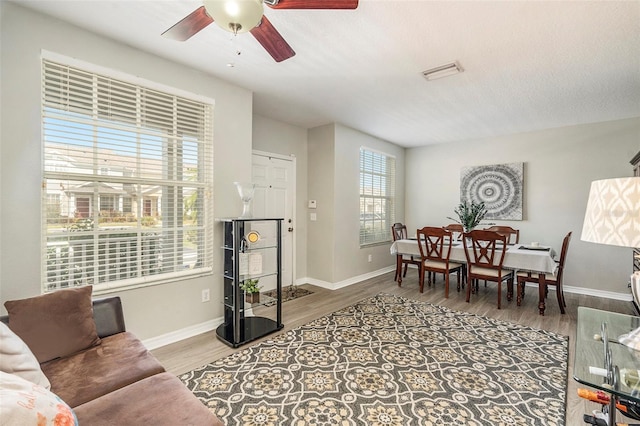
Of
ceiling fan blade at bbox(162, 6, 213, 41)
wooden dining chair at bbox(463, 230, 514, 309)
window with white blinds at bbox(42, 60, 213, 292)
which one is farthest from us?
wooden dining chair at bbox(463, 230, 514, 309)

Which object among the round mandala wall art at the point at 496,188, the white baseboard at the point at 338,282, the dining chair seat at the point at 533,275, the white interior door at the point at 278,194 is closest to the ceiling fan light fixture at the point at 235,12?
the white interior door at the point at 278,194

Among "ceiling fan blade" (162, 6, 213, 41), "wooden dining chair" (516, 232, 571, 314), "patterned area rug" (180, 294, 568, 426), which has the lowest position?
"patterned area rug" (180, 294, 568, 426)

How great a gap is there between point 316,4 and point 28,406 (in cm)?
186

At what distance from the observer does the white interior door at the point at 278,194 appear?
168 inches

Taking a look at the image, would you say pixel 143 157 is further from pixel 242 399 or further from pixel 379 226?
pixel 379 226

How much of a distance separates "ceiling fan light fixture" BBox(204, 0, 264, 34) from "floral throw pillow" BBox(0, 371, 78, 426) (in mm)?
1615

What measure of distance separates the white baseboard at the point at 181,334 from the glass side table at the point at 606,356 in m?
2.86

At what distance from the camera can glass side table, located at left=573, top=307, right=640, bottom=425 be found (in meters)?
1.16

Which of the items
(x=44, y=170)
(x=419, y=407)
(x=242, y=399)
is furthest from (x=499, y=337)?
(x=44, y=170)

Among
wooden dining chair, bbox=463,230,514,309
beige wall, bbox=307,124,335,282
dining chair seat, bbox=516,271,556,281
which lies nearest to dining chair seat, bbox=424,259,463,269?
wooden dining chair, bbox=463,230,514,309

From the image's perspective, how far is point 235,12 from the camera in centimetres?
144

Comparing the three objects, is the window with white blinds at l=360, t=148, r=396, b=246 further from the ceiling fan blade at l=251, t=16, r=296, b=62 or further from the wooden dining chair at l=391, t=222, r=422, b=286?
the ceiling fan blade at l=251, t=16, r=296, b=62

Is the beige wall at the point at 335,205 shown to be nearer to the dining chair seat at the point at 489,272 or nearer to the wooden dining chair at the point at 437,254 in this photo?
the wooden dining chair at the point at 437,254

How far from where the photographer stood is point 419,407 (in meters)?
1.86
